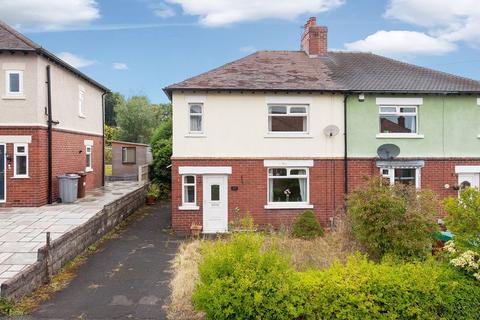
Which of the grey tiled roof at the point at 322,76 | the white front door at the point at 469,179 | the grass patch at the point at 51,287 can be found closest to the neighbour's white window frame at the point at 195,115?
the grey tiled roof at the point at 322,76

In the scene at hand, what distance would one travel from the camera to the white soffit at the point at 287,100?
1542 cm

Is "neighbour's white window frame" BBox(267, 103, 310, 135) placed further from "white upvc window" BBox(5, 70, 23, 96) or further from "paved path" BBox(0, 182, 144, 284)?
"white upvc window" BBox(5, 70, 23, 96)

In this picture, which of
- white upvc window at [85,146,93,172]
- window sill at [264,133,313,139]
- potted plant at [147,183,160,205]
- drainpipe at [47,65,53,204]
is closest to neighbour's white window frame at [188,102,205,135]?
window sill at [264,133,313,139]

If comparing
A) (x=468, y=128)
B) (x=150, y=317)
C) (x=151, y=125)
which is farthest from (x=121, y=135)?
(x=150, y=317)

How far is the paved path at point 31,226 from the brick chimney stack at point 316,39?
11481 mm

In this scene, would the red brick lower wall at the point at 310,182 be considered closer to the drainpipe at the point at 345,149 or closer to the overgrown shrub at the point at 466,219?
the drainpipe at the point at 345,149

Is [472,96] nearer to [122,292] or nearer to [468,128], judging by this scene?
[468,128]

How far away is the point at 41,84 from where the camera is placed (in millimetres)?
15023

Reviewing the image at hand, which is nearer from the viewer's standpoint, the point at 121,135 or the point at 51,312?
the point at 51,312

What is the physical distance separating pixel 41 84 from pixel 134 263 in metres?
8.20

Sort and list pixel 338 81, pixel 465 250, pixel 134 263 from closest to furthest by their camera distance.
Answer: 1. pixel 465 250
2. pixel 134 263
3. pixel 338 81

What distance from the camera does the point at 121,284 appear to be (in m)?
9.41

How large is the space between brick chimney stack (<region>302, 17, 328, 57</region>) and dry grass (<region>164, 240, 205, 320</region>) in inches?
443

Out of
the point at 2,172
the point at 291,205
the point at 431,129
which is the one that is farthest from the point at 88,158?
the point at 431,129
